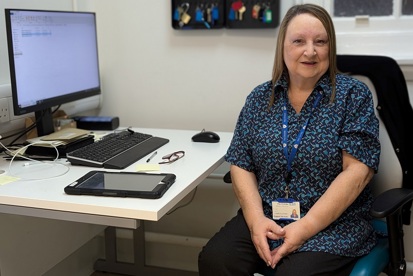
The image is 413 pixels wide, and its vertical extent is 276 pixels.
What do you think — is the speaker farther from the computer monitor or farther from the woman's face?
the woman's face

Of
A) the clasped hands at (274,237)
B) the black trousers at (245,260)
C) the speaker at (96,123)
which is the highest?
the speaker at (96,123)

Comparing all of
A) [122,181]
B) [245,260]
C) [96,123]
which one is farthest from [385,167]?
[96,123]

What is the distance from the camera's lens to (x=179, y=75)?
2434mm

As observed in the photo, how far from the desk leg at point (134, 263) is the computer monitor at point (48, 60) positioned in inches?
29.9

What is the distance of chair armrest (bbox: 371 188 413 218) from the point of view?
1.40 meters

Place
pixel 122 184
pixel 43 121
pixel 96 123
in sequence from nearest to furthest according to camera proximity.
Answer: pixel 122 184, pixel 43 121, pixel 96 123

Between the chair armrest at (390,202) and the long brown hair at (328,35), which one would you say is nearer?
the chair armrest at (390,202)

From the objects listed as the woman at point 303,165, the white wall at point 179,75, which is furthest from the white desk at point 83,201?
the white wall at point 179,75

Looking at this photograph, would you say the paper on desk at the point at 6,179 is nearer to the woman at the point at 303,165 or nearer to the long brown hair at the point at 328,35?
the woman at the point at 303,165

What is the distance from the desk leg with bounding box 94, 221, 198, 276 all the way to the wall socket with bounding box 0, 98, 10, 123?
863mm

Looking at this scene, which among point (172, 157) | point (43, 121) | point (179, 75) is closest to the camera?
point (172, 157)

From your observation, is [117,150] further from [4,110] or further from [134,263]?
[134,263]

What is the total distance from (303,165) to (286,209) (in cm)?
16

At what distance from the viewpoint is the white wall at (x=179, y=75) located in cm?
233
